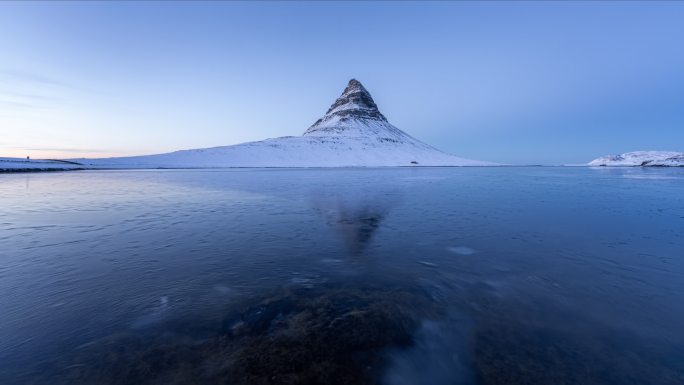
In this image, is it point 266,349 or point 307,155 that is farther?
point 307,155

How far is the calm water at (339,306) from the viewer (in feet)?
13.8

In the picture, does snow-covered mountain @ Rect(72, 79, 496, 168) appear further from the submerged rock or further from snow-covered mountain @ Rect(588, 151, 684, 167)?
the submerged rock

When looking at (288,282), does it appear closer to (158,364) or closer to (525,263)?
(158,364)

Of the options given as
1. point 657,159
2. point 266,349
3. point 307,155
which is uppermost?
point 657,159

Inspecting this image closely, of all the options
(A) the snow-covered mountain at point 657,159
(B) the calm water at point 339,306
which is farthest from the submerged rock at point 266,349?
(A) the snow-covered mountain at point 657,159

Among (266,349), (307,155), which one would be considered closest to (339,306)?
(266,349)

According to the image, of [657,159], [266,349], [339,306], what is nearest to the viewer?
[266,349]

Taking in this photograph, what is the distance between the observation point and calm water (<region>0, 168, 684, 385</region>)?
4207mm

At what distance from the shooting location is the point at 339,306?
5820 mm

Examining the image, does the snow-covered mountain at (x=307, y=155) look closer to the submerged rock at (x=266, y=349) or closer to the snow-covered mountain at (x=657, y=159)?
the snow-covered mountain at (x=657, y=159)

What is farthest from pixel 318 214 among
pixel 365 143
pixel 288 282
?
pixel 365 143

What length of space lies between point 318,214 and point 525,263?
9513 mm

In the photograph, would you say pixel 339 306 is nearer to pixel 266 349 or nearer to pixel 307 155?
pixel 266 349

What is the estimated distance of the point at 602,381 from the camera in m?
4.03
